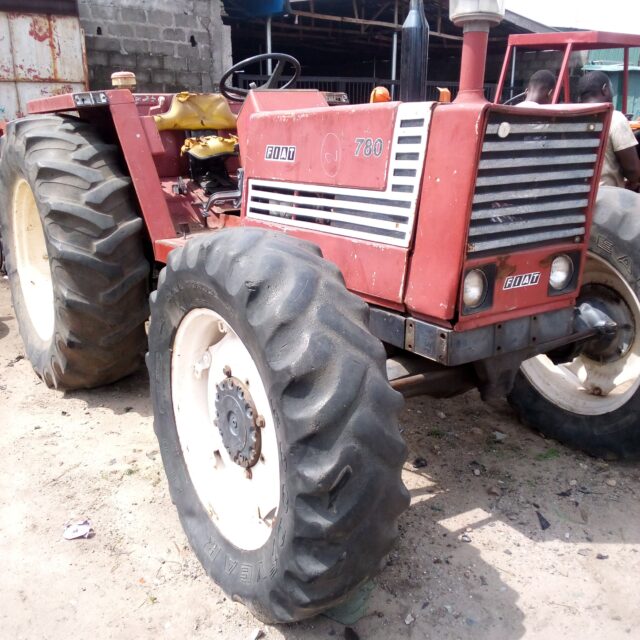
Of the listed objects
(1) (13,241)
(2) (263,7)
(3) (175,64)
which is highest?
(2) (263,7)

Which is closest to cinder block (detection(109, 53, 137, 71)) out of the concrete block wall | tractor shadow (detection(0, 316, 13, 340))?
the concrete block wall

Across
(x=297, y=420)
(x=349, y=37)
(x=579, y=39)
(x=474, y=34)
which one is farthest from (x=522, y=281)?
(x=349, y=37)

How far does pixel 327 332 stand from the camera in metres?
1.78

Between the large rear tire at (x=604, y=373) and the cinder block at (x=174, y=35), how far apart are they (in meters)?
7.93

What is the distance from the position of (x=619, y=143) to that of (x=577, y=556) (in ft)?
10.8

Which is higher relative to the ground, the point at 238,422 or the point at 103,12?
the point at 103,12

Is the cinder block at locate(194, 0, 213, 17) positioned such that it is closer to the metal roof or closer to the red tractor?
the metal roof

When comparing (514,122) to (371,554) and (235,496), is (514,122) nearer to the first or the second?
(371,554)

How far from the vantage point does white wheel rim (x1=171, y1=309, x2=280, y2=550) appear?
2221mm

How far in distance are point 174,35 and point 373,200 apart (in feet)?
27.6

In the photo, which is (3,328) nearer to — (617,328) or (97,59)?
(617,328)

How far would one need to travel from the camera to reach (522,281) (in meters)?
2.30

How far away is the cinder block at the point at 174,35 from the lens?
9469 millimetres

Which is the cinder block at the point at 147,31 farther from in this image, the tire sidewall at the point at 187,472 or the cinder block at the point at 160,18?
the tire sidewall at the point at 187,472
